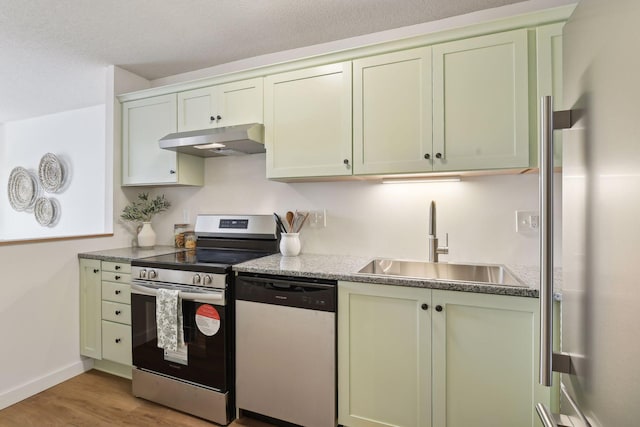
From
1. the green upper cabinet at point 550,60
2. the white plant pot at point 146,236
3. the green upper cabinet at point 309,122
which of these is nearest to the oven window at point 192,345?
the white plant pot at point 146,236

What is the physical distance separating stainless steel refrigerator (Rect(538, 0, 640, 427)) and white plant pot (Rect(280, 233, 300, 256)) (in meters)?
1.63

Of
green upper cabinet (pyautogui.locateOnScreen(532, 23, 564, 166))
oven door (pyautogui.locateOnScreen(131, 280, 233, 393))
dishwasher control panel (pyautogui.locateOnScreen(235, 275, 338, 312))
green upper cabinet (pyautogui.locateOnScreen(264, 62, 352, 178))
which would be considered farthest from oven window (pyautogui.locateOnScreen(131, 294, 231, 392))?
green upper cabinet (pyautogui.locateOnScreen(532, 23, 564, 166))

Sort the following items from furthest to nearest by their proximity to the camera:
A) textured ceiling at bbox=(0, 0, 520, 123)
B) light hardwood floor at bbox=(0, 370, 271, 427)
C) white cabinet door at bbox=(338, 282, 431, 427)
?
textured ceiling at bbox=(0, 0, 520, 123)
light hardwood floor at bbox=(0, 370, 271, 427)
white cabinet door at bbox=(338, 282, 431, 427)

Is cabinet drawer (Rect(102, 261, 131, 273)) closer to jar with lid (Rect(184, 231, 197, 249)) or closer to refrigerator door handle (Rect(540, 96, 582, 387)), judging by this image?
jar with lid (Rect(184, 231, 197, 249))

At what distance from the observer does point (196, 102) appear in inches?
95.6

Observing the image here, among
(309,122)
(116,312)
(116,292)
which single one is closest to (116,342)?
(116,312)

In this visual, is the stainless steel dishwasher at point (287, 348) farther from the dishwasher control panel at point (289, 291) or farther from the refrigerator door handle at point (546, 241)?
the refrigerator door handle at point (546, 241)

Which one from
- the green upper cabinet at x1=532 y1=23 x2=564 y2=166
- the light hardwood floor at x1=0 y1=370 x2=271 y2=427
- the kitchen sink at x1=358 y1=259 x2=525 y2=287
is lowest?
the light hardwood floor at x1=0 y1=370 x2=271 y2=427

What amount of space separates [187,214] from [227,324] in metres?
1.40

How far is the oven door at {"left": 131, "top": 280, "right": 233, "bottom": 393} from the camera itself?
5.99 feet

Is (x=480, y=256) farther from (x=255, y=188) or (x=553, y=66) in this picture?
(x=255, y=188)

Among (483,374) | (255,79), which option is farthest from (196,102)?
(483,374)

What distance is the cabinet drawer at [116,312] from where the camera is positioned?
89.1 inches

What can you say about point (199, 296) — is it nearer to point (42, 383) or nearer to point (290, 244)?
point (290, 244)
